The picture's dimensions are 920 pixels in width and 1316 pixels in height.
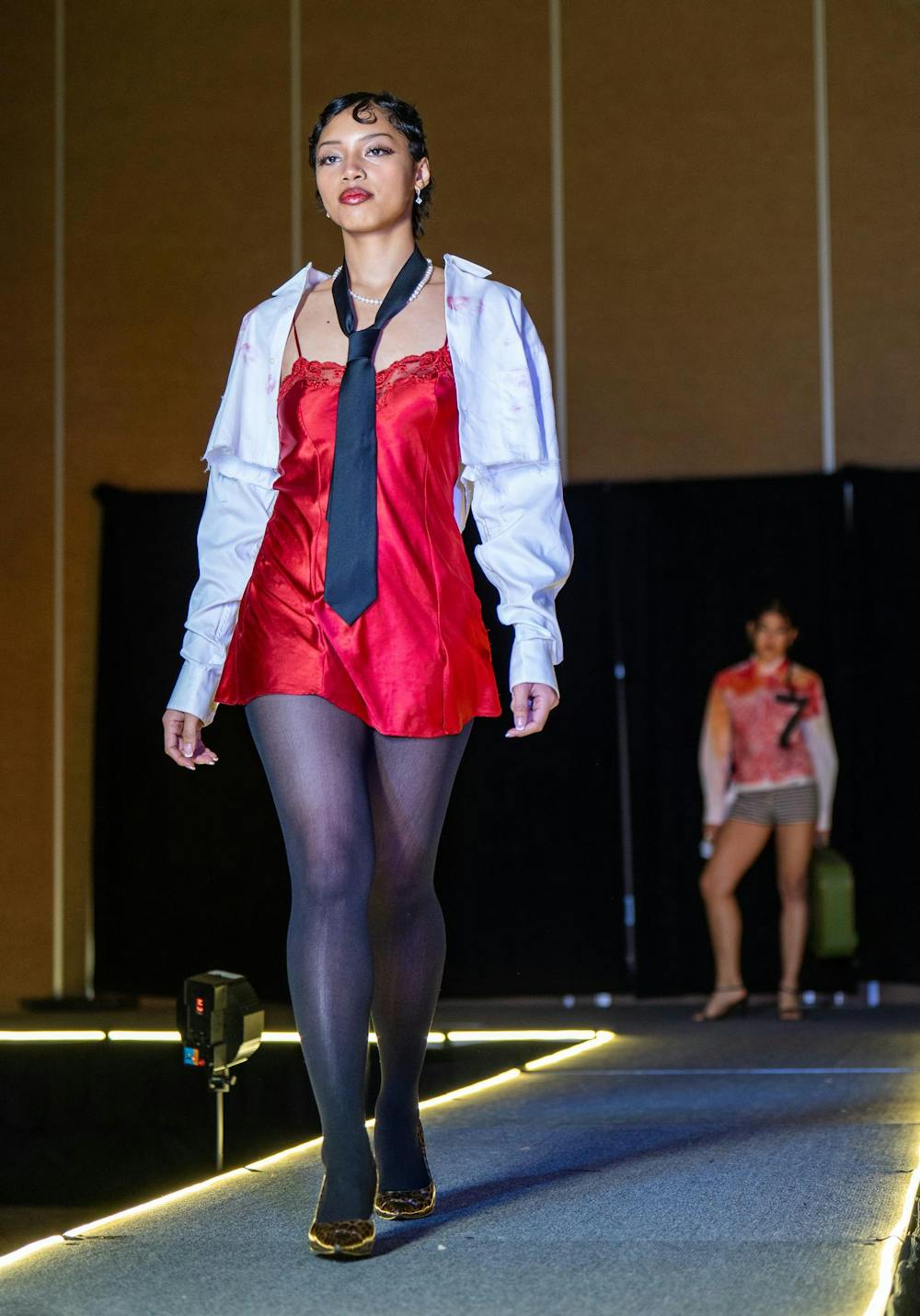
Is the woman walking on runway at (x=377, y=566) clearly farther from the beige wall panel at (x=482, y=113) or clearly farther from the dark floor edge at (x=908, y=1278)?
the beige wall panel at (x=482, y=113)

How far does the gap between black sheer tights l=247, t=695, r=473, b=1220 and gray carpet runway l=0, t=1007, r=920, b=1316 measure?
4.4 inches

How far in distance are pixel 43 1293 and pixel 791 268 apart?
556cm

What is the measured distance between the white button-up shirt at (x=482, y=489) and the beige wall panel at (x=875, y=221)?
15.4 feet

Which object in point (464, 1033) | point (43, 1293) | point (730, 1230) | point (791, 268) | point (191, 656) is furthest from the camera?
point (791, 268)

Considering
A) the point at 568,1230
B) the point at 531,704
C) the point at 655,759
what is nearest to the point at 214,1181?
the point at 568,1230

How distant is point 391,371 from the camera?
1.89 metres

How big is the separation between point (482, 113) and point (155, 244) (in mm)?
1396

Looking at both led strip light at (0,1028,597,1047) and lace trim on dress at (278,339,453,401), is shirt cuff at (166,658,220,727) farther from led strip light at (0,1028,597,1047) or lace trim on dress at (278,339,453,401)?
led strip light at (0,1028,597,1047)

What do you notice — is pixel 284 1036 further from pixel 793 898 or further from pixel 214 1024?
pixel 793 898

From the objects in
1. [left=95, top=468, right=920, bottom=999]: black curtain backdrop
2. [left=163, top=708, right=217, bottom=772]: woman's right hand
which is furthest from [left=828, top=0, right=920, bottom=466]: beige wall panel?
[left=163, top=708, right=217, bottom=772]: woman's right hand

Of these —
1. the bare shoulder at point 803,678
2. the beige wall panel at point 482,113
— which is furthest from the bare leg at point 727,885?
the beige wall panel at point 482,113

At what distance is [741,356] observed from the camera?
6504mm

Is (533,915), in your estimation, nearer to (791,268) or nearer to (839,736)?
(839,736)

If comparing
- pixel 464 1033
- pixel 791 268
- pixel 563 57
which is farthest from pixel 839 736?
pixel 563 57
